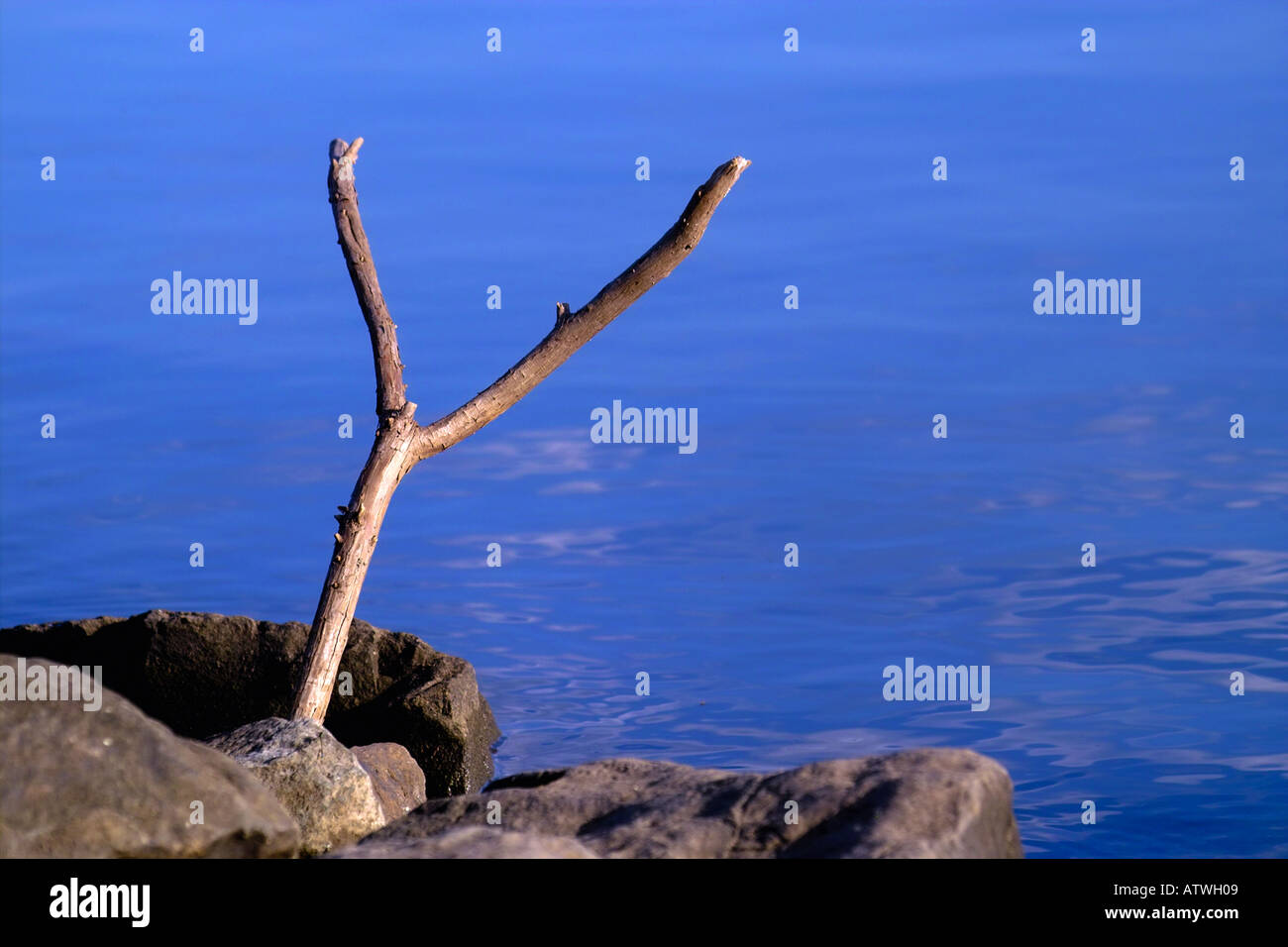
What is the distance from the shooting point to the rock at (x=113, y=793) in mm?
4543

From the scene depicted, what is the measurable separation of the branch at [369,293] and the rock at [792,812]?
3649 mm

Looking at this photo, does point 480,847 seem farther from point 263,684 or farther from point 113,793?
point 263,684

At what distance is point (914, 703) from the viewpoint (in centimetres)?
1278

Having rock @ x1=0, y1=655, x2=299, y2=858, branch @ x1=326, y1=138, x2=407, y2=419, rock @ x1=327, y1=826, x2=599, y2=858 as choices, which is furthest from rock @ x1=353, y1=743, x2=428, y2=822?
rock @ x1=327, y1=826, x2=599, y2=858

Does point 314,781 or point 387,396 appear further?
point 387,396

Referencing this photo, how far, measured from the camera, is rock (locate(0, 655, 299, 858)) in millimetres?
4543

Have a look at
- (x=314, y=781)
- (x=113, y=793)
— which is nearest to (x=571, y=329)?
(x=314, y=781)
